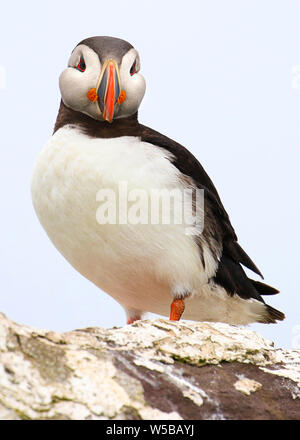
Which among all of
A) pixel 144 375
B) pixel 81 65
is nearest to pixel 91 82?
pixel 81 65

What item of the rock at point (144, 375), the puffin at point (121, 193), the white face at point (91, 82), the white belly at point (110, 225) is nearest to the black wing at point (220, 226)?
the puffin at point (121, 193)

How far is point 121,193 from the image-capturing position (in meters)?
4.85

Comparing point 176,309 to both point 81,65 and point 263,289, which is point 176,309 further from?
point 81,65

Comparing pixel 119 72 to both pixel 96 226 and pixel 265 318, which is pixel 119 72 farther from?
pixel 265 318

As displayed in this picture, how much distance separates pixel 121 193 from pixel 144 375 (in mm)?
1728

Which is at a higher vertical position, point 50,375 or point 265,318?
point 50,375

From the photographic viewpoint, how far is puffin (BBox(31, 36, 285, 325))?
489cm

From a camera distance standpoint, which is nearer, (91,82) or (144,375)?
(144,375)

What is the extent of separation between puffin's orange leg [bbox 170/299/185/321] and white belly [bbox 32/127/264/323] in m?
0.11

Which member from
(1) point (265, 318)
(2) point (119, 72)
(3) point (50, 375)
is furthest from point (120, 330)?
(1) point (265, 318)

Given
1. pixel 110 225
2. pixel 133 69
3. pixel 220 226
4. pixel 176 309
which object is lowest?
pixel 176 309
